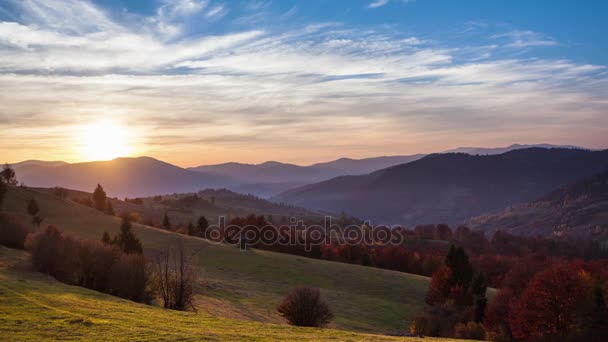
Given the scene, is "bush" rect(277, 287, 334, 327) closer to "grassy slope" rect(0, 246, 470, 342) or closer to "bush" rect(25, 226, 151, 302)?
"grassy slope" rect(0, 246, 470, 342)

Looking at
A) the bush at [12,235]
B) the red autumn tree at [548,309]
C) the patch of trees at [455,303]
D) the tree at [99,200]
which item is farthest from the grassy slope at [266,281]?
the tree at [99,200]

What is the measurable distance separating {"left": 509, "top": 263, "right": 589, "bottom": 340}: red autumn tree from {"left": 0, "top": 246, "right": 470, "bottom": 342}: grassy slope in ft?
79.2

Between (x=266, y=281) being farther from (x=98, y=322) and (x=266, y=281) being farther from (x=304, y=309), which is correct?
(x=98, y=322)

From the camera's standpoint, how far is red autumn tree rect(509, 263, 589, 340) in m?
42.2

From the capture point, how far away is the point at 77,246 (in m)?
37.0

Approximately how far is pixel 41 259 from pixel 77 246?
271 cm

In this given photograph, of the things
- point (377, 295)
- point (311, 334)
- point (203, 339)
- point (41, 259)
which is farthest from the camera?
point (377, 295)

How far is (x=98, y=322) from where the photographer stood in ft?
70.3

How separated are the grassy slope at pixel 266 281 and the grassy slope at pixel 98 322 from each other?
10665 mm

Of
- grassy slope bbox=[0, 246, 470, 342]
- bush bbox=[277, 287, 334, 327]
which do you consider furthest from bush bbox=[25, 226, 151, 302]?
bush bbox=[277, 287, 334, 327]

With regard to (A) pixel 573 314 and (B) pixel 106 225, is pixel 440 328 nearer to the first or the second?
(A) pixel 573 314

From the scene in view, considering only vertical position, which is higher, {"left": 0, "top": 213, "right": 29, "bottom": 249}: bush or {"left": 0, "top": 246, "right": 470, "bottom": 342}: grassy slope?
{"left": 0, "top": 213, "right": 29, "bottom": 249}: bush

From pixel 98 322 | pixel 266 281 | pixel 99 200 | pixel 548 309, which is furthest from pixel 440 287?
pixel 99 200

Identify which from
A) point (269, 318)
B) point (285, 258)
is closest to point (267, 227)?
point (285, 258)
